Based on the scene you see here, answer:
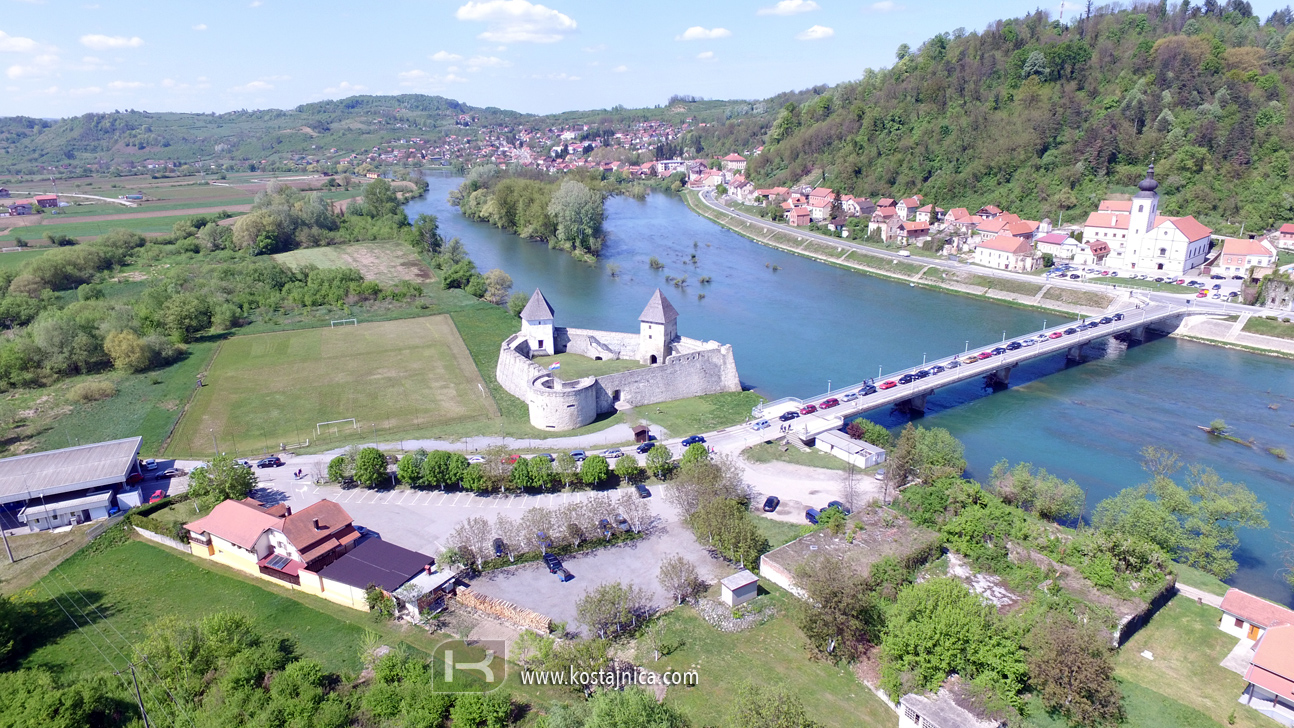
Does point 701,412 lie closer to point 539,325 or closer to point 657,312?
point 657,312

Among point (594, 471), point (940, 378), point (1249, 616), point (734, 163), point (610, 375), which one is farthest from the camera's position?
point (734, 163)

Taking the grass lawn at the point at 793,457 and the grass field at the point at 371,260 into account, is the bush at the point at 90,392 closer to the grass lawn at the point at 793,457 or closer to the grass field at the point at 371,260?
the grass field at the point at 371,260

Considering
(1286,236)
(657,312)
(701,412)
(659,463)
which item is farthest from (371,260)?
(1286,236)

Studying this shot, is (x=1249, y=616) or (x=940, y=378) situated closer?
(x=1249, y=616)

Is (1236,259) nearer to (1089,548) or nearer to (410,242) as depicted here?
(1089,548)

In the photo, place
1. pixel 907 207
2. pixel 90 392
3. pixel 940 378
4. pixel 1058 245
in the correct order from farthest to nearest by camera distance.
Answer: pixel 907 207 → pixel 1058 245 → pixel 90 392 → pixel 940 378

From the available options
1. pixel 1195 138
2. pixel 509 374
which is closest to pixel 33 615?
pixel 509 374

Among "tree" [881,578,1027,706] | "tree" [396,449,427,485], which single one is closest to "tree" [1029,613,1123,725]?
"tree" [881,578,1027,706]

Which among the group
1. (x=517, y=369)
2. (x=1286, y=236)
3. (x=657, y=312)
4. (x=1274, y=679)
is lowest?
(x=1274, y=679)
